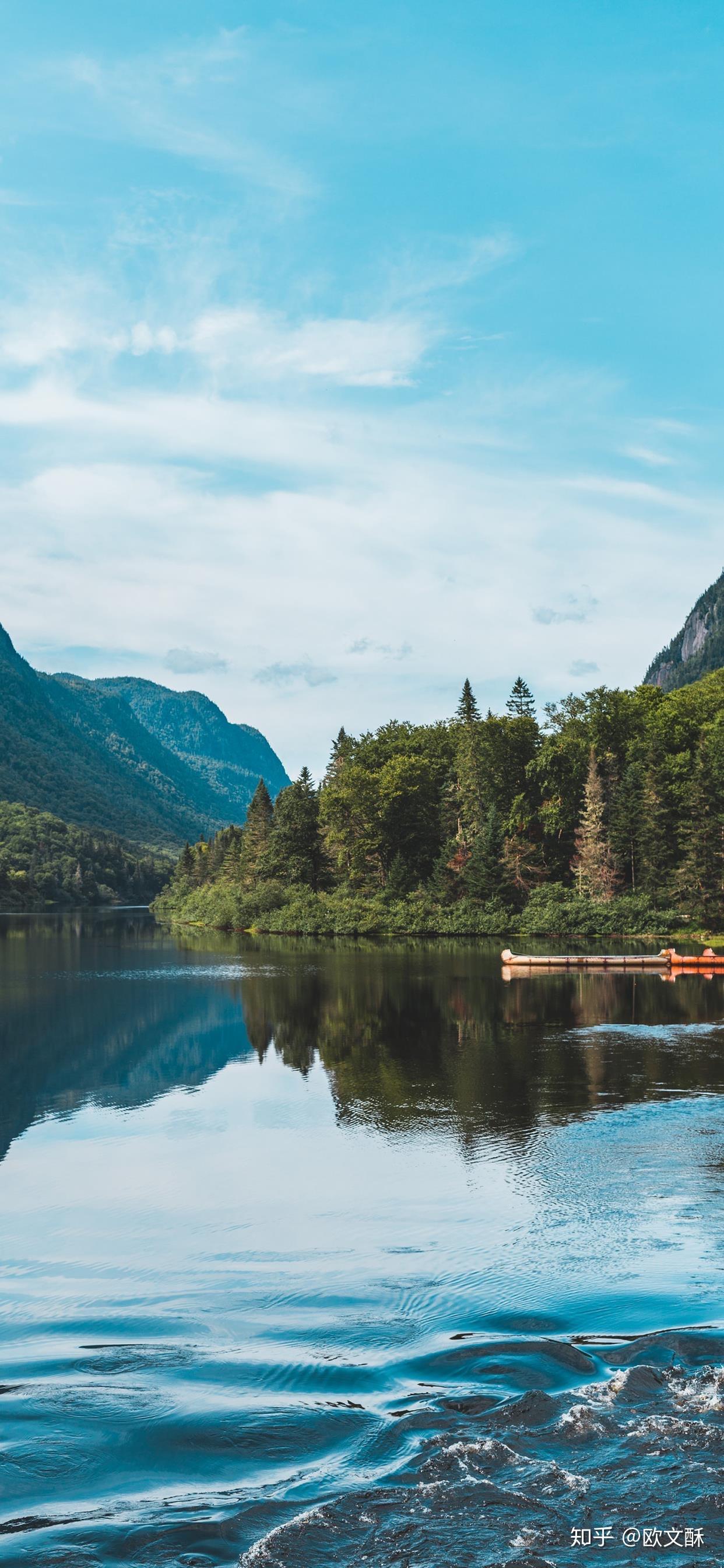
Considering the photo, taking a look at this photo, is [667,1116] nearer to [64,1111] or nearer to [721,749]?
[64,1111]

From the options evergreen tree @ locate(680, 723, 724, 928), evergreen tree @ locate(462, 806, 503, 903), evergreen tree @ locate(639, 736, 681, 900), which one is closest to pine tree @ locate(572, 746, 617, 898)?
evergreen tree @ locate(639, 736, 681, 900)

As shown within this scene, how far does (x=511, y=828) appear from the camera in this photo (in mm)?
81125

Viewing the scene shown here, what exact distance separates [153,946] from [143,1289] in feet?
196

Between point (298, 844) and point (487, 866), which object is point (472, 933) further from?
point (298, 844)

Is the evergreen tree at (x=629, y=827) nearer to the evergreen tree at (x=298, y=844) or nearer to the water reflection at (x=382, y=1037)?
the water reflection at (x=382, y=1037)

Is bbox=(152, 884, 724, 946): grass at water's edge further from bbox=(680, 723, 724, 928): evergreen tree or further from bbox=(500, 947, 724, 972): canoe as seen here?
bbox=(500, 947, 724, 972): canoe

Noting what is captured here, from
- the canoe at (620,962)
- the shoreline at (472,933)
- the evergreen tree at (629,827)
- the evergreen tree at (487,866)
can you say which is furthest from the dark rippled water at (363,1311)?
the evergreen tree at (487,866)

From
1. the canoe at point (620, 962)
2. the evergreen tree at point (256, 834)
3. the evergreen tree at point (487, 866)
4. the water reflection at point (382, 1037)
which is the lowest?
the canoe at point (620, 962)

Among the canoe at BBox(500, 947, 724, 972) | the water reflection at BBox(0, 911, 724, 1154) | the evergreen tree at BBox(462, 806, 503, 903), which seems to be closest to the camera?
the water reflection at BBox(0, 911, 724, 1154)

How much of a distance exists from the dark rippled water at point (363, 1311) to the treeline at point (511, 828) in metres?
46.8

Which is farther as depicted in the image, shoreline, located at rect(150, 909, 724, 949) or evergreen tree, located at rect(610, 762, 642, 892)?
evergreen tree, located at rect(610, 762, 642, 892)

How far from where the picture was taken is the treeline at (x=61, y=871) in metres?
170

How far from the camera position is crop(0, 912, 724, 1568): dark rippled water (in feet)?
22.5

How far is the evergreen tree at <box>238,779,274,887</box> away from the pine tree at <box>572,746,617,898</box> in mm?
31560
